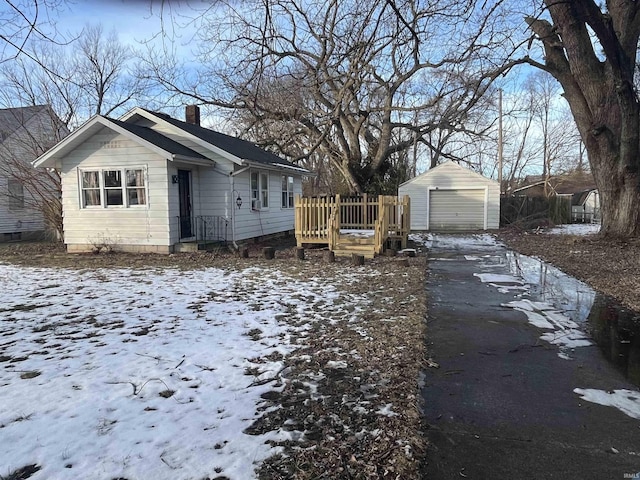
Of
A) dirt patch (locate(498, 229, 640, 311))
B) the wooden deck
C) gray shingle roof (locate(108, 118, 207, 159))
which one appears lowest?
dirt patch (locate(498, 229, 640, 311))

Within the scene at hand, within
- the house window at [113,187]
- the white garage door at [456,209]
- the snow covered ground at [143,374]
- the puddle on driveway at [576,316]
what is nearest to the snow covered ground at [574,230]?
the white garage door at [456,209]

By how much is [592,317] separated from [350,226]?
9.42 m

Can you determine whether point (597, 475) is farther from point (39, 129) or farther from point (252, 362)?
point (39, 129)

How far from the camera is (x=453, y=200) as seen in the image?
2348cm

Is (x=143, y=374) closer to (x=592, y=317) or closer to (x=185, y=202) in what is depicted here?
(x=592, y=317)

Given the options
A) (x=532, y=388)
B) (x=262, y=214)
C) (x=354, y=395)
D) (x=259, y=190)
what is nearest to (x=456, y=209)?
(x=262, y=214)

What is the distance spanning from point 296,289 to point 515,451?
520 centimetres

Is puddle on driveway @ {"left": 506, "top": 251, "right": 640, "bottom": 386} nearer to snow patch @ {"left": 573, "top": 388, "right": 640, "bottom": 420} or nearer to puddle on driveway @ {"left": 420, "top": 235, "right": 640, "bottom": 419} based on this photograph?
puddle on driveway @ {"left": 420, "top": 235, "right": 640, "bottom": 419}

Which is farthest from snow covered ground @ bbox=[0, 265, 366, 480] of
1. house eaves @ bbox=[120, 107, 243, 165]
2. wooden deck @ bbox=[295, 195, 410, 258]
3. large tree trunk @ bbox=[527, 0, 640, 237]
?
large tree trunk @ bbox=[527, 0, 640, 237]

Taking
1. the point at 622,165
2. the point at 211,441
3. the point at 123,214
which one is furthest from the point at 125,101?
the point at 211,441

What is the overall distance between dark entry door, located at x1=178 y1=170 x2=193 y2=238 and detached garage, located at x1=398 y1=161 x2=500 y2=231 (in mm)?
13386

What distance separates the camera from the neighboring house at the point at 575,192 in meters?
28.7

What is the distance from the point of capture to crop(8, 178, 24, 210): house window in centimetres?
1998

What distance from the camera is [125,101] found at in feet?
79.9
